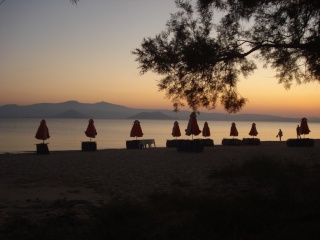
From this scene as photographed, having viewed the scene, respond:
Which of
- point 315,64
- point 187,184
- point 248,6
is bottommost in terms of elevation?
point 187,184

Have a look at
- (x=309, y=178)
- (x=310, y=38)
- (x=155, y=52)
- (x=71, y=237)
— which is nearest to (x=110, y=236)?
(x=71, y=237)

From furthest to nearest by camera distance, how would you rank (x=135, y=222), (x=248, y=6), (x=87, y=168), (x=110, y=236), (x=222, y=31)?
1. (x=87, y=168)
2. (x=222, y=31)
3. (x=248, y=6)
4. (x=135, y=222)
5. (x=110, y=236)

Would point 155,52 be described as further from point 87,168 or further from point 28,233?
point 87,168

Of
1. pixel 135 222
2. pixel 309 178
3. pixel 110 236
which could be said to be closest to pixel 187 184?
pixel 309 178

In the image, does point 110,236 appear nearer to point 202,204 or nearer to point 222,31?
point 202,204

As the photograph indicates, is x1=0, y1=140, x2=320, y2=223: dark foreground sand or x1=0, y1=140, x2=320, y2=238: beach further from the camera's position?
x1=0, y1=140, x2=320, y2=223: dark foreground sand

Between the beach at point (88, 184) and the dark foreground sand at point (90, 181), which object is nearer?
the beach at point (88, 184)

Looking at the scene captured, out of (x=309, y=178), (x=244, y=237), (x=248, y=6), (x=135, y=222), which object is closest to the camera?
(x=244, y=237)

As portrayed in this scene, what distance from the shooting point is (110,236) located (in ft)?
14.6

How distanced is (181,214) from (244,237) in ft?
4.30

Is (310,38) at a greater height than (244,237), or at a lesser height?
greater

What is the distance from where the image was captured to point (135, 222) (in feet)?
16.4

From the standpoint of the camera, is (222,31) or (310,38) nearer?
(310,38)

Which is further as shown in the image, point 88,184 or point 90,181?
point 90,181
